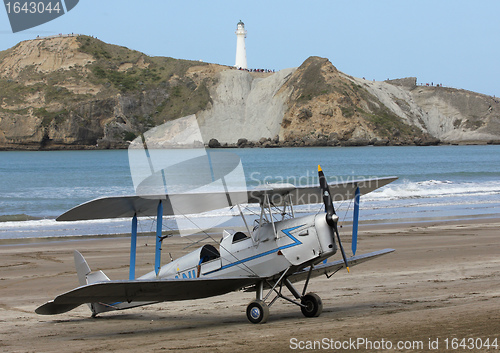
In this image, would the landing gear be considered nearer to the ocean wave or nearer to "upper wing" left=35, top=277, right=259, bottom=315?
"upper wing" left=35, top=277, right=259, bottom=315

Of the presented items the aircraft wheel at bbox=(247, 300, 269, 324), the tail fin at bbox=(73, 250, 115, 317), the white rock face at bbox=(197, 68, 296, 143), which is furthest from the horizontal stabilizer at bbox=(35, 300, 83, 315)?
the white rock face at bbox=(197, 68, 296, 143)

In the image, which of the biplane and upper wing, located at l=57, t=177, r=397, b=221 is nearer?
the biplane

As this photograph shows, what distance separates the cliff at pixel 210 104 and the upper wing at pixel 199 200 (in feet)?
369

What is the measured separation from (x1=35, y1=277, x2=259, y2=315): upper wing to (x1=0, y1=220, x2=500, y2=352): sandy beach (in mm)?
510

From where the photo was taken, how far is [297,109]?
123875 millimetres

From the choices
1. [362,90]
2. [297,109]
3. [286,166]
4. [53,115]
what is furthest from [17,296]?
[362,90]

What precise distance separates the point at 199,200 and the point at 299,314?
2498 mm

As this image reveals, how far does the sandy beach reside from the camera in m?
7.05

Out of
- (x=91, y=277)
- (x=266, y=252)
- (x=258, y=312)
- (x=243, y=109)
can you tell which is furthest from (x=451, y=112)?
(x=258, y=312)

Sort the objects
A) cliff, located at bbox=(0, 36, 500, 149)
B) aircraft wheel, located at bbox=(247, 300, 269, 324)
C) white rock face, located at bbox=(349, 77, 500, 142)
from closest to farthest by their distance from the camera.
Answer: aircraft wheel, located at bbox=(247, 300, 269, 324)
cliff, located at bbox=(0, 36, 500, 149)
white rock face, located at bbox=(349, 77, 500, 142)

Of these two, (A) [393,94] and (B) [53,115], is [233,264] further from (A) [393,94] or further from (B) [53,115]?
(A) [393,94]

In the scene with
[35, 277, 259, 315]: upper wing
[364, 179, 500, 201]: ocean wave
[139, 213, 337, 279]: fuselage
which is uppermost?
[139, 213, 337, 279]: fuselage

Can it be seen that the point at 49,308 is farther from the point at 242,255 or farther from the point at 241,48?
the point at 241,48

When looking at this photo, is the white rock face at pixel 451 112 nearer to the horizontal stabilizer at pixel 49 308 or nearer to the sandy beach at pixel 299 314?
the sandy beach at pixel 299 314
